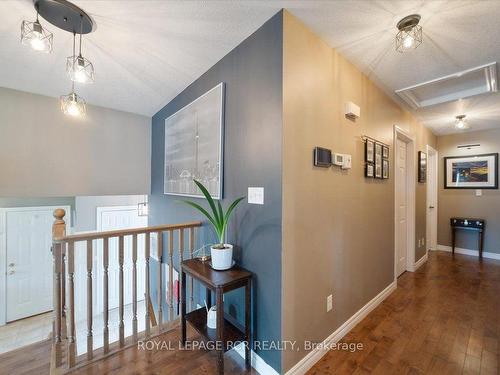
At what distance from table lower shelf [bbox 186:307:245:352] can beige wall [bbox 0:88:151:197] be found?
90.8 inches

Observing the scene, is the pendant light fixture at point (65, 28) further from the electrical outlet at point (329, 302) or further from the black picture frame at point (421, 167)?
the black picture frame at point (421, 167)

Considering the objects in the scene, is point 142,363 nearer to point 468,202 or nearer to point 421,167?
point 421,167

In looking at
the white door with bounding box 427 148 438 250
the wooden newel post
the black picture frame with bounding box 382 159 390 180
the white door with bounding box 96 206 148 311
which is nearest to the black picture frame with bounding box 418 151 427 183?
the white door with bounding box 427 148 438 250

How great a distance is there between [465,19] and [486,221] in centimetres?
422

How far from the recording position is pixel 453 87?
99.2 inches

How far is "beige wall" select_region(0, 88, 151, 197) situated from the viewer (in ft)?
8.47

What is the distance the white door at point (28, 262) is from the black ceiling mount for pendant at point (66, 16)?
346cm

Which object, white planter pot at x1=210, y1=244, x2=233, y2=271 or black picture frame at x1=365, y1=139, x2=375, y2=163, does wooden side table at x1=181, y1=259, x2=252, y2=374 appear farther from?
black picture frame at x1=365, y1=139, x2=375, y2=163

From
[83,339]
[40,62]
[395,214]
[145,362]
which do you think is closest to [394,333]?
[395,214]

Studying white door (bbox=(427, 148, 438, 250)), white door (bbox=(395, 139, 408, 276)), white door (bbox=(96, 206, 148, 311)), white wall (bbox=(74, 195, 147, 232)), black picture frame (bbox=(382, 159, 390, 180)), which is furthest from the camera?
white door (bbox=(427, 148, 438, 250))

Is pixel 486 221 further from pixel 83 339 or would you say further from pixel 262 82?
pixel 83 339

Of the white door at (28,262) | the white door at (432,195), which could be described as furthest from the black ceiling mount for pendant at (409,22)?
the white door at (28,262)

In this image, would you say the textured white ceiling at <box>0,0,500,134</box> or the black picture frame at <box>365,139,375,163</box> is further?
the black picture frame at <box>365,139,375,163</box>

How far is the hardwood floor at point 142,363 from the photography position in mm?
1539
